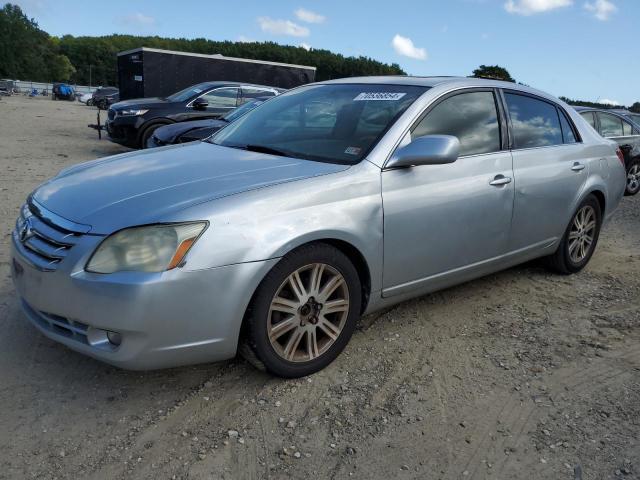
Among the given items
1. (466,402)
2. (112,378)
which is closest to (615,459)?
(466,402)

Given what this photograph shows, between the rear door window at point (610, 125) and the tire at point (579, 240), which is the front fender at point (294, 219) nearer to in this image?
the tire at point (579, 240)

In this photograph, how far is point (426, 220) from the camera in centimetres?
332

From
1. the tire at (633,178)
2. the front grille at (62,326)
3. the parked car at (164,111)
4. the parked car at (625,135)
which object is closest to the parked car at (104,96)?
the parked car at (164,111)

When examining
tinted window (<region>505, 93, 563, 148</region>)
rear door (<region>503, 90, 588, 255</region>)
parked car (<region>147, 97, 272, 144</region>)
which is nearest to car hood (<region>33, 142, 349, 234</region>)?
rear door (<region>503, 90, 588, 255</region>)

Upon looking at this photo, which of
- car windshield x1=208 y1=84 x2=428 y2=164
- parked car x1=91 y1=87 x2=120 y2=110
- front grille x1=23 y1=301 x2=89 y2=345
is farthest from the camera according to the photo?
parked car x1=91 y1=87 x2=120 y2=110

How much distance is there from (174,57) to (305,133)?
1535cm

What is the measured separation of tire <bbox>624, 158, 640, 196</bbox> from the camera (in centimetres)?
1038

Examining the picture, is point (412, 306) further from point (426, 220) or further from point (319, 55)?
point (319, 55)

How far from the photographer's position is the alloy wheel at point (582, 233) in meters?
4.79

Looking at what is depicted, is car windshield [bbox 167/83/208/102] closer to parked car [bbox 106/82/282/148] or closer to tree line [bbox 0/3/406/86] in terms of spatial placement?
parked car [bbox 106/82/282/148]

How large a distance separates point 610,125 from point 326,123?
27.2ft

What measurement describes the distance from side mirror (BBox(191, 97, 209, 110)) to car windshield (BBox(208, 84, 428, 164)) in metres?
7.82

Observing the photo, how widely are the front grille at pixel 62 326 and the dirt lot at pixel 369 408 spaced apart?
1.04 ft

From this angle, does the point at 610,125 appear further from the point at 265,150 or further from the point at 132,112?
the point at 132,112
